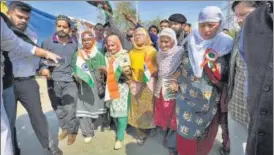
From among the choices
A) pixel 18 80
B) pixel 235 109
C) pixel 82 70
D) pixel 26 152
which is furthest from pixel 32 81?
pixel 235 109

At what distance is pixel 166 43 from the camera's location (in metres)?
3.04

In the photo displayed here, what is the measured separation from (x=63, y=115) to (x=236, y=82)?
252cm

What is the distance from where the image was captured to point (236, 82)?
6.31 ft

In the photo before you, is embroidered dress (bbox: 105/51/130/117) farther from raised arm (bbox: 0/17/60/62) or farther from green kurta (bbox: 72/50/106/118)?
raised arm (bbox: 0/17/60/62)

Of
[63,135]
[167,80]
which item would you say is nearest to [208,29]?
[167,80]

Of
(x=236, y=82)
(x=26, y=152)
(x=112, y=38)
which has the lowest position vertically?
(x=26, y=152)

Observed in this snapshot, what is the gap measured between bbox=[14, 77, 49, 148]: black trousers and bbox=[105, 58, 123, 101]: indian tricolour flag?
2.80 ft

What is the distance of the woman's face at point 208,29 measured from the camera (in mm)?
2439

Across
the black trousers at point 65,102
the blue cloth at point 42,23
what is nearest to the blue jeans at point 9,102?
the black trousers at point 65,102

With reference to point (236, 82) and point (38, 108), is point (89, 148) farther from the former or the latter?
point (236, 82)

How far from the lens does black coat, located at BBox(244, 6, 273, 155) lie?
1.49 meters

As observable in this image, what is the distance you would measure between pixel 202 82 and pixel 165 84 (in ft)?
2.04

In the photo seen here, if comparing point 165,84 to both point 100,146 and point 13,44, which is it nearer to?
point 100,146

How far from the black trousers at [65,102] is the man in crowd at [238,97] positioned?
2.23 m
